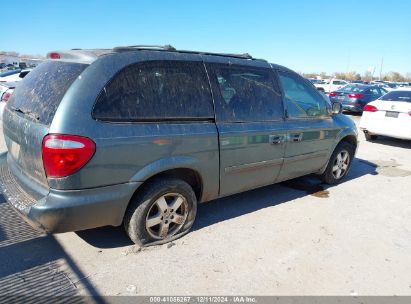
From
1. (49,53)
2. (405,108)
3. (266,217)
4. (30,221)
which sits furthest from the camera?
(405,108)

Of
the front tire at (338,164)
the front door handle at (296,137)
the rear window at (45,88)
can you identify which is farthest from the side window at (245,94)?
the front tire at (338,164)

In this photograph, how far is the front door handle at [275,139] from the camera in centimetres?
394

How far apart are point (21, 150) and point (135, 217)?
46.0 inches

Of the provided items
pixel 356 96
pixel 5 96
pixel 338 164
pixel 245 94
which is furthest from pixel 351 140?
pixel 356 96

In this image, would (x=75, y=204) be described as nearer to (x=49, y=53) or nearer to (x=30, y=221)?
(x=30, y=221)

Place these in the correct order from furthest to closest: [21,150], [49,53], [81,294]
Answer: [49,53] → [21,150] → [81,294]

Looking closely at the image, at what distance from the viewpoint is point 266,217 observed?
4.09 metres

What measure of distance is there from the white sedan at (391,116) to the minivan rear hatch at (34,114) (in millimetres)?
7824

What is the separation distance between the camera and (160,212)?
325 cm

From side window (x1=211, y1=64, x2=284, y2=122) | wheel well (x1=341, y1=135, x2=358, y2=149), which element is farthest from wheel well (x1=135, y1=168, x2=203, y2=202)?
wheel well (x1=341, y1=135, x2=358, y2=149)

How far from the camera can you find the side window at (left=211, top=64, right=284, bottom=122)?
11.5ft

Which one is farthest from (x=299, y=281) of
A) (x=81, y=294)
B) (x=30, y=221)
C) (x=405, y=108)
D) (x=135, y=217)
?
(x=405, y=108)

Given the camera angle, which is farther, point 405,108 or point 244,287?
point 405,108

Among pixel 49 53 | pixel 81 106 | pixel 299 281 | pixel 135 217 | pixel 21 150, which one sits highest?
pixel 49 53
